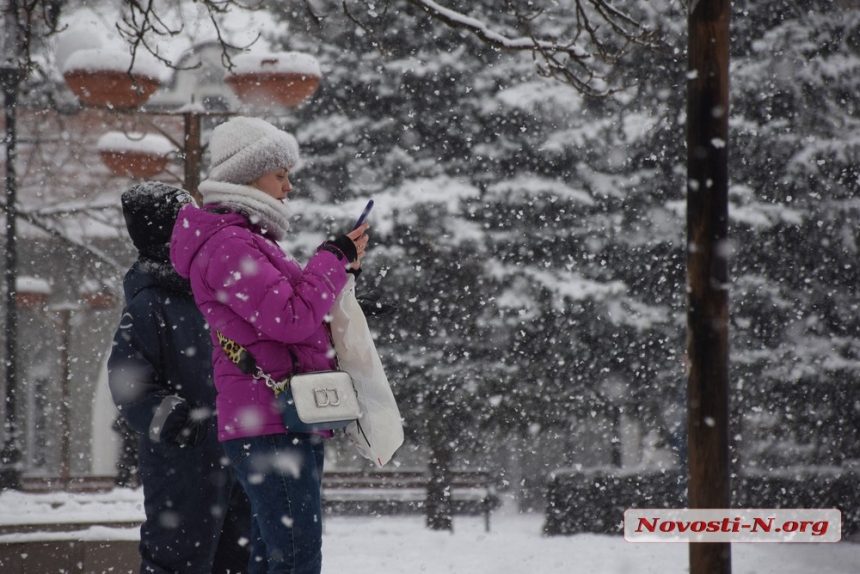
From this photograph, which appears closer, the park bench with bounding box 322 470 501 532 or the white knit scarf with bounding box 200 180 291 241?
the white knit scarf with bounding box 200 180 291 241

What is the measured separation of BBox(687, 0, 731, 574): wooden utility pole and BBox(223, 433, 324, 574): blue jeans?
1.90 metres

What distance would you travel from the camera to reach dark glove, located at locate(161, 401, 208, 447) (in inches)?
125

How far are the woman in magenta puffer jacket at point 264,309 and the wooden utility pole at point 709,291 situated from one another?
1657 mm

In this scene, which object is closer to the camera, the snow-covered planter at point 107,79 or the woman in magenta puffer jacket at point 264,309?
the woman in magenta puffer jacket at point 264,309

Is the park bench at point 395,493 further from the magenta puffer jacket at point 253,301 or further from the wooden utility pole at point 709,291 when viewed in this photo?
the magenta puffer jacket at point 253,301

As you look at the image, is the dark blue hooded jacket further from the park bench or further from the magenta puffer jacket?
the park bench

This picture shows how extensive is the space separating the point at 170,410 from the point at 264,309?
0.67 meters

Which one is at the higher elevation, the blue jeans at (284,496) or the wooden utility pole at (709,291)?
the wooden utility pole at (709,291)

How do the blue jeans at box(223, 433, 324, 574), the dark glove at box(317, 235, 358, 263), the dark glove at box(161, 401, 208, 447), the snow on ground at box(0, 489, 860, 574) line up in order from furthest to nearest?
the snow on ground at box(0, 489, 860, 574)
the dark glove at box(161, 401, 208, 447)
the dark glove at box(317, 235, 358, 263)
the blue jeans at box(223, 433, 324, 574)

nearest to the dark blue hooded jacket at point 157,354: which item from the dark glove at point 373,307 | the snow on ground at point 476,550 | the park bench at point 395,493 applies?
the dark glove at point 373,307

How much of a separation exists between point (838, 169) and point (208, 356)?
1120cm

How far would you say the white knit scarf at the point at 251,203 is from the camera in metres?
3.04

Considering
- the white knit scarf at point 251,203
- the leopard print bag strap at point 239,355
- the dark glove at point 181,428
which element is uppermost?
the white knit scarf at point 251,203

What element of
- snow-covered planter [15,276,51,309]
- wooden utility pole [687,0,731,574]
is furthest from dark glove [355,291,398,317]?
snow-covered planter [15,276,51,309]
